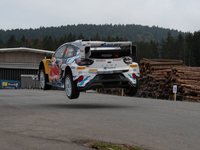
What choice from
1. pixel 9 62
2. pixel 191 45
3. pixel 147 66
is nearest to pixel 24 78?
pixel 9 62

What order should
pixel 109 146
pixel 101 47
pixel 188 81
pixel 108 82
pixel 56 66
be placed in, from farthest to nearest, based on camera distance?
pixel 188 81 < pixel 56 66 < pixel 108 82 < pixel 101 47 < pixel 109 146

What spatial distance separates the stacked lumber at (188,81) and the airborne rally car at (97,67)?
13.0 meters

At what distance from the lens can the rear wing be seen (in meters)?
10.8

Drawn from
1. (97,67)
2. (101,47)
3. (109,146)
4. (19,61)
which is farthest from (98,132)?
(19,61)

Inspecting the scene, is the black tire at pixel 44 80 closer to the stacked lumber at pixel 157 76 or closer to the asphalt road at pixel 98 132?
the asphalt road at pixel 98 132

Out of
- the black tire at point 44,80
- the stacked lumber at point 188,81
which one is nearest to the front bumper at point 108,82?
the black tire at point 44,80

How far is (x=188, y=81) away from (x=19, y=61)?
36724 mm

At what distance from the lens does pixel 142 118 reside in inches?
377

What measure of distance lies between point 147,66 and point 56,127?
25427 millimetres

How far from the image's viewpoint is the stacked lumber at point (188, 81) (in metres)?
23.6

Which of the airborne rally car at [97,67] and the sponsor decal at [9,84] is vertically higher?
the airborne rally car at [97,67]

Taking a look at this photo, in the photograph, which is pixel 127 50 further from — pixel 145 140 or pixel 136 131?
pixel 145 140

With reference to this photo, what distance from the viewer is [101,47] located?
36.2 feet

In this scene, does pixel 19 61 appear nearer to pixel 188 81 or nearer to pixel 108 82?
pixel 188 81
